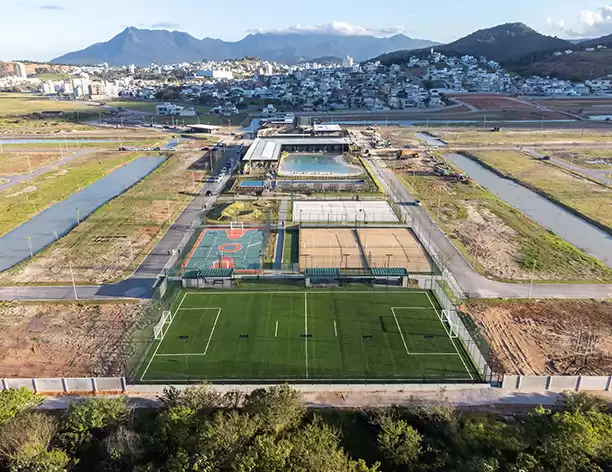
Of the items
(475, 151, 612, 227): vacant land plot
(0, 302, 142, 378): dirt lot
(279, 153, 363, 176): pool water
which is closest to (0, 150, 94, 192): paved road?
(279, 153, 363, 176): pool water

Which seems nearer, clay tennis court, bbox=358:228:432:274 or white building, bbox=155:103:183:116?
clay tennis court, bbox=358:228:432:274

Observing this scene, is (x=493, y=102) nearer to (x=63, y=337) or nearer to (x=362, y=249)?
(x=362, y=249)

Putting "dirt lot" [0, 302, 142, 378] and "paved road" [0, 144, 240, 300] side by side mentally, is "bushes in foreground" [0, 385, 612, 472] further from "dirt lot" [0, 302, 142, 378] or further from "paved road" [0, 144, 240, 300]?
"paved road" [0, 144, 240, 300]

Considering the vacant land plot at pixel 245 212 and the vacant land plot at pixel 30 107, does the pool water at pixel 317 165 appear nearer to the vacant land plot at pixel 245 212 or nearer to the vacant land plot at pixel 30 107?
the vacant land plot at pixel 245 212

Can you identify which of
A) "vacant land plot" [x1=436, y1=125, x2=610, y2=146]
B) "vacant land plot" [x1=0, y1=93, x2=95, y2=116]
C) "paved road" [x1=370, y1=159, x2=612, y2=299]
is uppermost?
"vacant land plot" [x1=0, y1=93, x2=95, y2=116]

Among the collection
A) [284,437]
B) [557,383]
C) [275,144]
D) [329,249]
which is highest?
[275,144]

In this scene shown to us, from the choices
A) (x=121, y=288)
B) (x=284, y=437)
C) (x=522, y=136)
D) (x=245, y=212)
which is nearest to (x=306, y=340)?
(x=284, y=437)

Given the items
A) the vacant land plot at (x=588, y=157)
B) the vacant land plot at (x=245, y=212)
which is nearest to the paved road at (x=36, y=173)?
the vacant land plot at (x=245, y=212)
